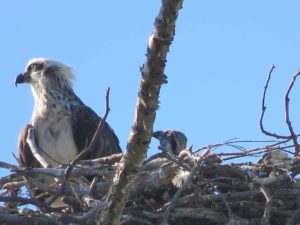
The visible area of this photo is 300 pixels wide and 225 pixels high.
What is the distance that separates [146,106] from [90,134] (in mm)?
5668

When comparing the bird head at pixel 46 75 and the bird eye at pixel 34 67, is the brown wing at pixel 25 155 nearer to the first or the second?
the bird head at pixel 46 75

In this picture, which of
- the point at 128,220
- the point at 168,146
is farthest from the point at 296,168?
the point at 168,146

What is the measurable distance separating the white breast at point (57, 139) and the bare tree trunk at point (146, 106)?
16.0 ft

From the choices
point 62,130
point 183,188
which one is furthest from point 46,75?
point 183,188

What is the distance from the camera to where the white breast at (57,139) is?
36.3ft

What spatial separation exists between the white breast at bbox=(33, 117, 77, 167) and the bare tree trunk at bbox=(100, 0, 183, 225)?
487 centimetres

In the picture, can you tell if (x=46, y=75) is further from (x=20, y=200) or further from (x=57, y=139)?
(x=20, y=200)

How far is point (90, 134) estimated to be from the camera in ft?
36.8

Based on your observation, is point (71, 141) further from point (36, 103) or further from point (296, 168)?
point (296, 168)

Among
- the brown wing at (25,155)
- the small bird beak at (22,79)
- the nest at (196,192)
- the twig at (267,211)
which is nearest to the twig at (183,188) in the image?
the nest at (196,192)

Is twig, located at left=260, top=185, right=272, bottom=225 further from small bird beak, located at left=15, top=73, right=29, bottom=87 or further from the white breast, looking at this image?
small bird beak, located at left=15, top=73, right=29, bottom=87

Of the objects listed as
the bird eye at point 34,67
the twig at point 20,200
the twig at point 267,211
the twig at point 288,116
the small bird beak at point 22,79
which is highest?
the bird eye at point 34,67

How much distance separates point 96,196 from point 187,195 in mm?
835

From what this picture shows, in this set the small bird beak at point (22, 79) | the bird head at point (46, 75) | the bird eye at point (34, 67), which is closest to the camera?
the bird head at point (46, 75)
